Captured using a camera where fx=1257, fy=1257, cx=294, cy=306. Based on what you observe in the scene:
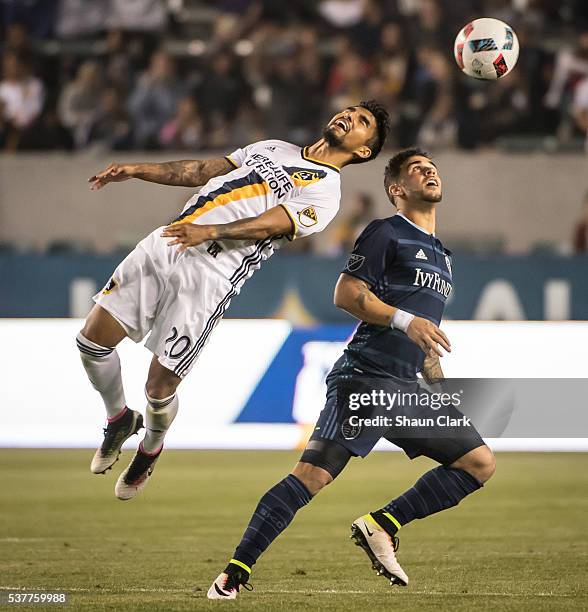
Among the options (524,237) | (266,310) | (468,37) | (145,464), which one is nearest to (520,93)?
(524,237)

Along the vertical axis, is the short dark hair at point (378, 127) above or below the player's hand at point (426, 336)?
above

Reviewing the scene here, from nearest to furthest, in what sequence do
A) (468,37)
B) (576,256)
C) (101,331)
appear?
(101,331) → (468,37) → (576,256)

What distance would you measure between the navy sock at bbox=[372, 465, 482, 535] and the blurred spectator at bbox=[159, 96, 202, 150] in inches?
352

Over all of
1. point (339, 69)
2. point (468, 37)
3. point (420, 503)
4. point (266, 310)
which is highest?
point (468, 37)

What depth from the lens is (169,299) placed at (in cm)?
686

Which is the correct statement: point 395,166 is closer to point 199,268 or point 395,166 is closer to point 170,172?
point 199,268

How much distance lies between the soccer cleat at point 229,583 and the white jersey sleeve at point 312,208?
1780 mm

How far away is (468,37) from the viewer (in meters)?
8.27

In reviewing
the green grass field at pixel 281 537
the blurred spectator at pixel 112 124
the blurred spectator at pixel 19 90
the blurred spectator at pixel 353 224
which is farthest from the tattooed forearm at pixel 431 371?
the blurred spectator at pixel 19 90

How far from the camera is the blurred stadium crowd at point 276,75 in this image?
14.7 m

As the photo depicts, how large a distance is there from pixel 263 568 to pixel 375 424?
1577 millimetres

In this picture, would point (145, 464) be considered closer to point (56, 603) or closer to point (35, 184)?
point (56, 603)

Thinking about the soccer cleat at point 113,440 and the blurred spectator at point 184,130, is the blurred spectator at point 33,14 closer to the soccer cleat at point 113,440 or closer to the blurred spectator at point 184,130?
the blurred spectator at point 184,130

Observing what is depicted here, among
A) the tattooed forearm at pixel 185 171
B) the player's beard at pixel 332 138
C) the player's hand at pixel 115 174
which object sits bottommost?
the tattooed forearm at pixel 185 171
